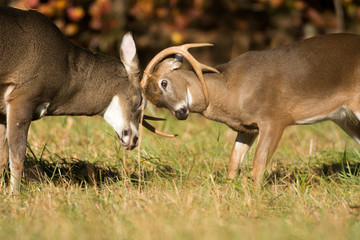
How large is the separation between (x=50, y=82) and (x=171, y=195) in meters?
1.36

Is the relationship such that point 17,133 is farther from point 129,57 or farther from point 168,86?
point 168,86

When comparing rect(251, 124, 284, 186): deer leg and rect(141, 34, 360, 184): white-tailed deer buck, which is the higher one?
rect(141, 34, 360, 184): white-tailed deer buck

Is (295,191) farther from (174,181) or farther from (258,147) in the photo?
(174,181)

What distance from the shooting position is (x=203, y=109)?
223 inches

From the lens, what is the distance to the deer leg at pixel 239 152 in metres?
5.77

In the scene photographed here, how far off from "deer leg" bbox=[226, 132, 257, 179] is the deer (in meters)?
0.93

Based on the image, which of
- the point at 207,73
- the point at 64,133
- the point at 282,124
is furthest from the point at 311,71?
the point at 64,133

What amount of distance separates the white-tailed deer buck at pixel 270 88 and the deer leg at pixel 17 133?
1.22 meters

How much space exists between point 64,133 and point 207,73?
2.20m

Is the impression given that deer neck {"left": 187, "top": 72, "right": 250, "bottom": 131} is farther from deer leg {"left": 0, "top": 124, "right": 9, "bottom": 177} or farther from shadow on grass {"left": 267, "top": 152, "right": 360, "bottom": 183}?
deer leg {"left": 0, "top": 124, "right": 9, "bottom": 177}

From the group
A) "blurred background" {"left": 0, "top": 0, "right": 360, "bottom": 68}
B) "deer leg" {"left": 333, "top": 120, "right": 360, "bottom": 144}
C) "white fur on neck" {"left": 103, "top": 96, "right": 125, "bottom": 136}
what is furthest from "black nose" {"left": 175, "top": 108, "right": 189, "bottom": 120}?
"blurred background" {"left": 0, "top": 0, "right": 360, "bottom": 68}

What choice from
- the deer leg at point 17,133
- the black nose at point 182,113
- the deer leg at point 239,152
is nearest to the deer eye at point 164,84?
the black nose at point 182,113

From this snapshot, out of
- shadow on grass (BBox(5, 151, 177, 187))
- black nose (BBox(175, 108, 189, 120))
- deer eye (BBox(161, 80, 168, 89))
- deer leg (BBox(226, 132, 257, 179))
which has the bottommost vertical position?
shadow on grass (BBox(5, 151, 177, 187))

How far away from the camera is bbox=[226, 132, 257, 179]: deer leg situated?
5773 mm
